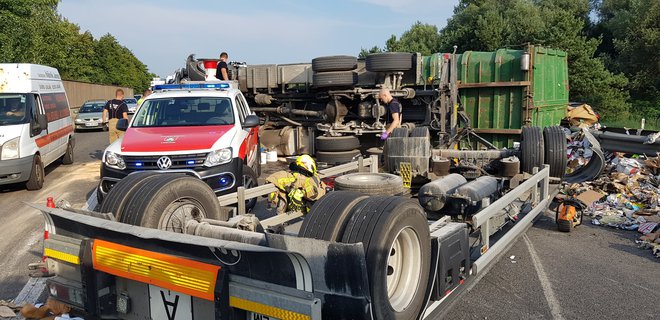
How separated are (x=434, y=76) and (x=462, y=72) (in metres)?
1.11

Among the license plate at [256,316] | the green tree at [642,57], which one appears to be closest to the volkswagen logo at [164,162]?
the license plate at [256,316]

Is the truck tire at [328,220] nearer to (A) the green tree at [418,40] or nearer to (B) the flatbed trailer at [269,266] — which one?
(B) the flatbed trailer at [269,266]

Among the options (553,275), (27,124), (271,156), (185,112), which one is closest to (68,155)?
(27,124)

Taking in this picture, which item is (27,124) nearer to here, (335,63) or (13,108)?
(13,108)

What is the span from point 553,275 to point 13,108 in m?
10.1

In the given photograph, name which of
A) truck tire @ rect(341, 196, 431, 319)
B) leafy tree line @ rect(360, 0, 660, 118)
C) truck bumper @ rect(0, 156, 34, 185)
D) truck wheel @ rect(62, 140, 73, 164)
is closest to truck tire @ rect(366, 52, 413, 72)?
truck bumper @ rect(0, 156, 34, 185)

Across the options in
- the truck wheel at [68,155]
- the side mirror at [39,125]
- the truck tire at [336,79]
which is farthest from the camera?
the truck wheel at [68,155]

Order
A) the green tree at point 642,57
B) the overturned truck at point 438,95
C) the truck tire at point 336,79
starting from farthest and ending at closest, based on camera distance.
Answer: the green tree at point 642,57, the truck tire at point 336,79, the overturned truck at point 438,95

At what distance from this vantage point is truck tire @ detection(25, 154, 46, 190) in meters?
10.3

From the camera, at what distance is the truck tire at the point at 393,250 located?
2.91 m

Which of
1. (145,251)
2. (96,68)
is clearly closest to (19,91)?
(145,251)

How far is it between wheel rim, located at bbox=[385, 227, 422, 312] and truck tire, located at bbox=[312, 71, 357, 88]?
9092 mm

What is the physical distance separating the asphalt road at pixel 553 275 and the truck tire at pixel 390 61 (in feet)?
16.8

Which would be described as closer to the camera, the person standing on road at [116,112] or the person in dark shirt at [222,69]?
the person standing on road at [116,112]
